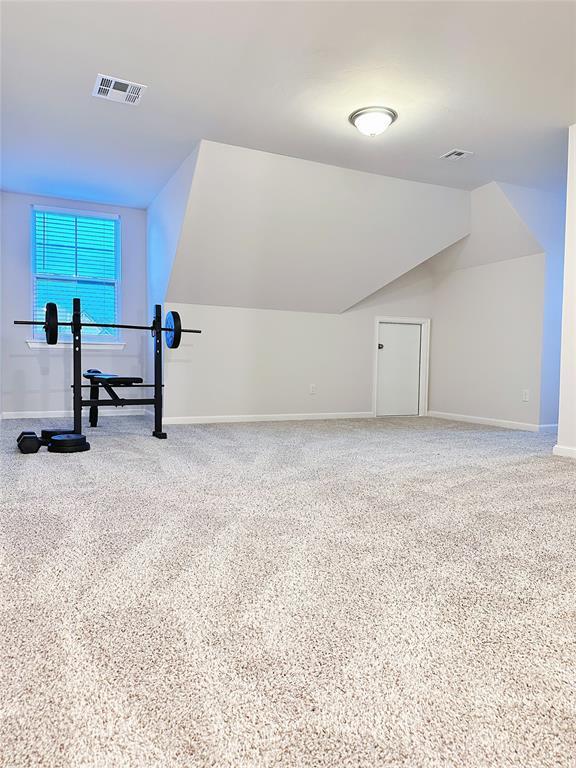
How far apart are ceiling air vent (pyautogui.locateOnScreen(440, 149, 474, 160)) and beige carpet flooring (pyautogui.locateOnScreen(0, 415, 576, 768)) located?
9.70ft

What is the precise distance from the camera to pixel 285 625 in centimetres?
129

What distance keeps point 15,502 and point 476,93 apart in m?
3.67

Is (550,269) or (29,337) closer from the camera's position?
(550,269)

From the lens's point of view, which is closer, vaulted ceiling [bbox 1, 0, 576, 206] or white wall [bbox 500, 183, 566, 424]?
vaulted ceiling [bbox 1, 0, 576, 206]

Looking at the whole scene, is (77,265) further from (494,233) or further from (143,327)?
(494,233)

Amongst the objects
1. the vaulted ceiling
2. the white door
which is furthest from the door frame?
the vaulted ceiling

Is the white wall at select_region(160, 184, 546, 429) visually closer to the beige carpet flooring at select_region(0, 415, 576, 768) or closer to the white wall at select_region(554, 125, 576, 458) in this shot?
the white wall at select_region(554, 125, 576, 458)

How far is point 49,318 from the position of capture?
3.91 meters

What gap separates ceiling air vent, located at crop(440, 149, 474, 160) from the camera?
4250 mm

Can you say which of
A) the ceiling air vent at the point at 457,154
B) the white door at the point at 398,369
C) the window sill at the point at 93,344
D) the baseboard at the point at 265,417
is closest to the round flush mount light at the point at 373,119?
the ceiling air vent at the point at 457,154

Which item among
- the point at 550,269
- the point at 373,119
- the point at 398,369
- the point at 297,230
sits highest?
the point at 373,119

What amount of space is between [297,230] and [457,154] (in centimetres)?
162

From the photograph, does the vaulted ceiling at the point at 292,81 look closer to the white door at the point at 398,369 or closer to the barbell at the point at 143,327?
the barbell at the point at 143,327

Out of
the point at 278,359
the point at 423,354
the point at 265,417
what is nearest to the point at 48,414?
the point at 265,417
